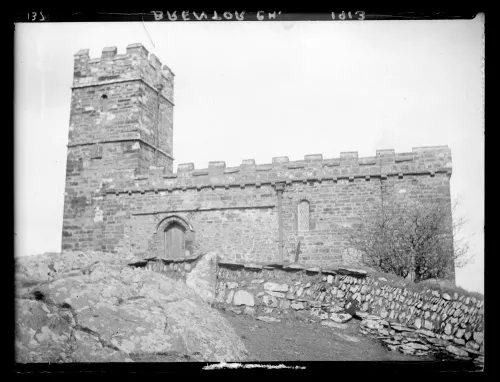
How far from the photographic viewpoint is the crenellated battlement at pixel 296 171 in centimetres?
1436

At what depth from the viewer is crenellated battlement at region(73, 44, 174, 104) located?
1803 centimetres

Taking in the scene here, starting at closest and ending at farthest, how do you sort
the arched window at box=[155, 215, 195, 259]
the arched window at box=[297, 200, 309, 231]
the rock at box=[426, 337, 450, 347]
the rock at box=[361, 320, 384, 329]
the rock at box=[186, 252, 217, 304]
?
the rock at box=[426, 337, 450, 347] < the rock at box=[361, 320, 384, 329] < the rock at box=[186, 252, 217, 304] < the arched window at box=[297, 200, 309, 231] < the arched window at box=[155, 215, 195, 259]

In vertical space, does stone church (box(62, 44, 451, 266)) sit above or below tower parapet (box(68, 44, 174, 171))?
below

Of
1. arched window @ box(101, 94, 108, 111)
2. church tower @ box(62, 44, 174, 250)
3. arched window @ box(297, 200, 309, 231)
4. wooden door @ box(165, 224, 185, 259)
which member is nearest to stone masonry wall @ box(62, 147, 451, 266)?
arched window @ box(297, 200, 309, 231)

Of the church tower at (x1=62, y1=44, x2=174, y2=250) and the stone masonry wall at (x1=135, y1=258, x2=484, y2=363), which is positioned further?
the church tower at (x1=62, y1=44, x2=174, y2=250)

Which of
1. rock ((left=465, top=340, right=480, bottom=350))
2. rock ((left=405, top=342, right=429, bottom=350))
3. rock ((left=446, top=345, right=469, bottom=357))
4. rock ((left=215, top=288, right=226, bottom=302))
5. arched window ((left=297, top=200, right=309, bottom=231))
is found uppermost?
arched window ((left=297, top=200, right=309, bottom=231))

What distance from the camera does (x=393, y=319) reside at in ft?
25.4

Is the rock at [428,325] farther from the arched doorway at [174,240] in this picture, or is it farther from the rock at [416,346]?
the arched doorway at [174,240]

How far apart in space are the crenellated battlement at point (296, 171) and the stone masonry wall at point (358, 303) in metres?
7.02

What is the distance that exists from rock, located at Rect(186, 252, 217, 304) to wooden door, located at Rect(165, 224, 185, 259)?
24.4 feet

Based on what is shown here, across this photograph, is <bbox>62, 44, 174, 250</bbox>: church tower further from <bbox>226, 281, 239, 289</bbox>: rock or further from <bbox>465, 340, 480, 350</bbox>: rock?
<bbox>465, 340, 480, 350</bbox>: rock
